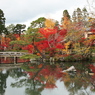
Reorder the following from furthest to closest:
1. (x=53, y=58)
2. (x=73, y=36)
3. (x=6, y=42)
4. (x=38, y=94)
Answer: (x=6, y=42), (x=53, y=58), (x=73, y=36), (x=38, y=94)

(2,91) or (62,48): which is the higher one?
(62,48)

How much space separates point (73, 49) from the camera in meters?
22.9

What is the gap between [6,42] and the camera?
3550cm

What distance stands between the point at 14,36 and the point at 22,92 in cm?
3211

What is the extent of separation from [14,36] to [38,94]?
3268cm

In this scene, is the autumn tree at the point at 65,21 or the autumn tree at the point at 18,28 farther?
the autumn tree at the point at 18,28

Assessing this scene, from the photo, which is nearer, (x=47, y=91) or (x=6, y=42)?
(x=47, y=91)

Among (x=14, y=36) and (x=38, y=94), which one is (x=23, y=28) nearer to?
(x=14, y=36)

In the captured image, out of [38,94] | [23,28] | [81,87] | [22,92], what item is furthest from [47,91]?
[23,28]

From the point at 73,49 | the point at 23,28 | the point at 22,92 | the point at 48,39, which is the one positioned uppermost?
the point at 23,28

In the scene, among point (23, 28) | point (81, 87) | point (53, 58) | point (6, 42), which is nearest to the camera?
point (81, 87)

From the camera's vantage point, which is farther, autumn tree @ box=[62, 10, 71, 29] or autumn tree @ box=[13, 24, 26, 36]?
autumn tree @ box=[13, 24, 26, 36]

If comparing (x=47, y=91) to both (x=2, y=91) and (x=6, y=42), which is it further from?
(x=6, y=42)

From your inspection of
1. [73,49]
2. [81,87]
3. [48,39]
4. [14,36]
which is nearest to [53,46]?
[48,39]
